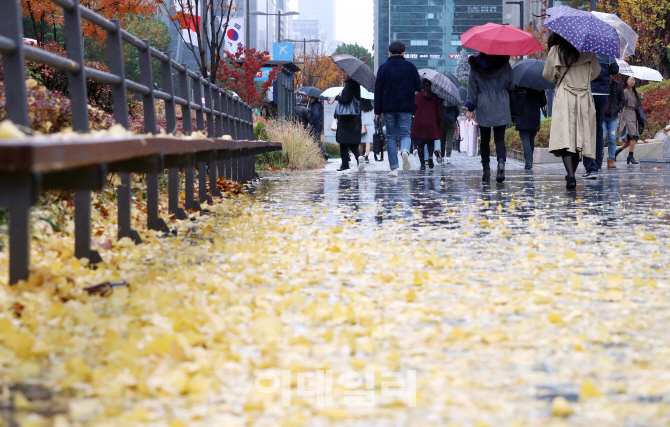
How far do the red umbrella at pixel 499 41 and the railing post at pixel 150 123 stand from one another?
21.2 feet

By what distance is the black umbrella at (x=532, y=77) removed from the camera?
15.5 metres

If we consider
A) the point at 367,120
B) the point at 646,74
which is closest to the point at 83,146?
the point at 646,74

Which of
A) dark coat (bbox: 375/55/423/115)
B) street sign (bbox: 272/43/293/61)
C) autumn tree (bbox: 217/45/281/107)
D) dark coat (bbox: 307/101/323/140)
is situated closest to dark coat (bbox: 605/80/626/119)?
dark coat (bbox: 375/55/423/115)

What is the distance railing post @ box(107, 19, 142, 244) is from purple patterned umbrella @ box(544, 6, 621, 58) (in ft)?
19.9

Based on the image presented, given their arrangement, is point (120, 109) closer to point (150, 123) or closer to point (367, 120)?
point (150, 123)

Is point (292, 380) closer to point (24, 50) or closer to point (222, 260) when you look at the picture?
point (24, 50)

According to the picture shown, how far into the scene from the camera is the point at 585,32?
10078 millimetres

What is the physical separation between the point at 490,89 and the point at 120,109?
7975 millimetres

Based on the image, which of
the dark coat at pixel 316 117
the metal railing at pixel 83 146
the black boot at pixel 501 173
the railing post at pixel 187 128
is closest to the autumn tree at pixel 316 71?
the dark coat at pixel 316 117

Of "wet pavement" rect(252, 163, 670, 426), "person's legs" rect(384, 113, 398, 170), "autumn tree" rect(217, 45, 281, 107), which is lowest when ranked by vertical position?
"wet pavement" rect(252, 163, 670, 426)

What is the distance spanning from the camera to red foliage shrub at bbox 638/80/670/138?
24.4m

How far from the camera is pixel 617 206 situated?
28.0ft

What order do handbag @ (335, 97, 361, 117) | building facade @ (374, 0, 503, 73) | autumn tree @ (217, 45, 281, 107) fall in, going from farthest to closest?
building facade @ (374, 0, 503, 73) → autumn tree @ (217, 45, 281, 107) → handbag @ (335, 97, 361, 117)

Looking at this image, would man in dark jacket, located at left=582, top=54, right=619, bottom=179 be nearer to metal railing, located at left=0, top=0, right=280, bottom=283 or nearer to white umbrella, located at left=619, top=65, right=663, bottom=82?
metal railing, located at left=0, top=0, right=280, bottom=283
